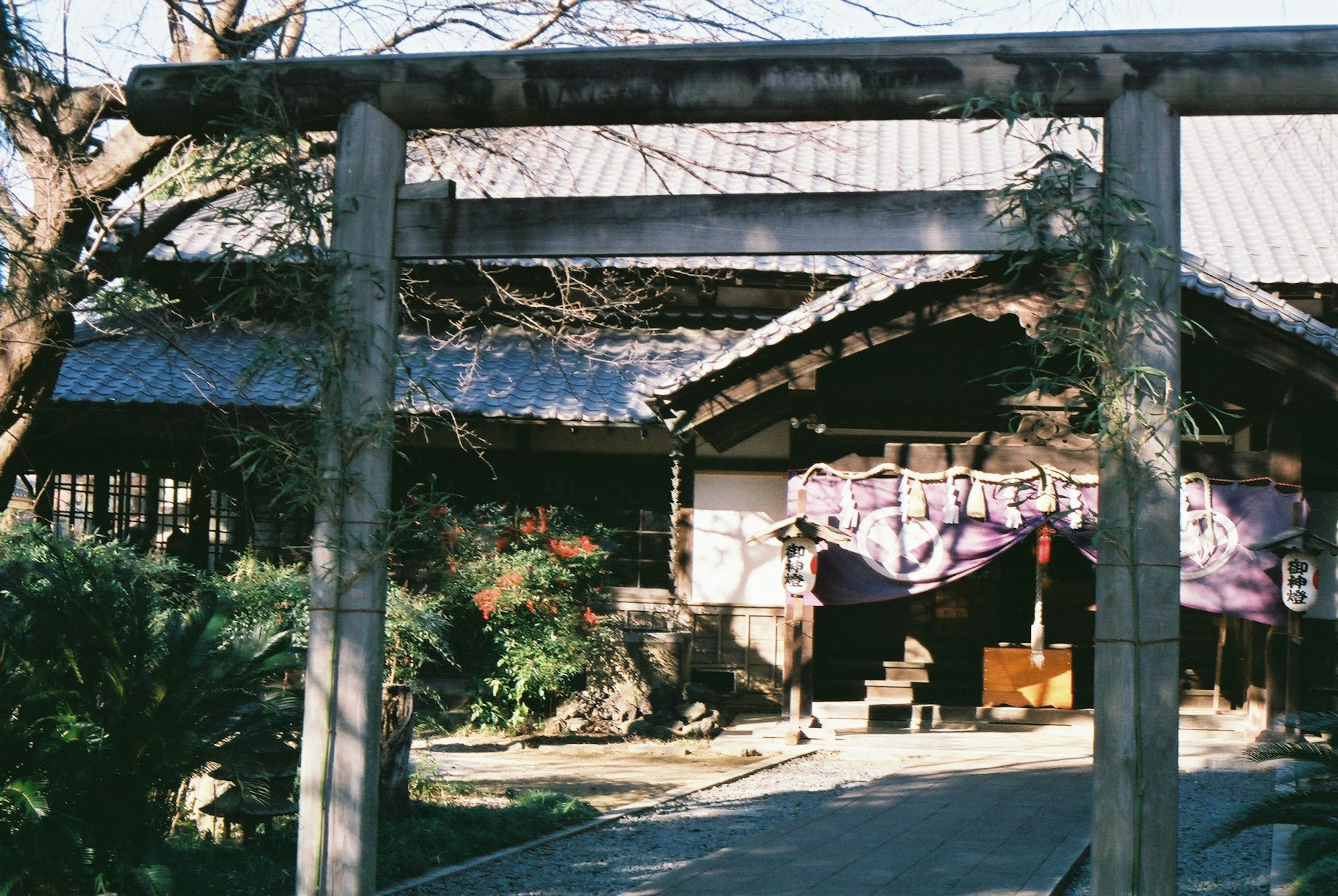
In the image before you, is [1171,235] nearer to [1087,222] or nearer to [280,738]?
[1087,222]

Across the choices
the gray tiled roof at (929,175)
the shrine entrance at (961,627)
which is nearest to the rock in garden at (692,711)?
the shrine entrance at (961,627)

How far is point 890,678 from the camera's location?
14.4 m

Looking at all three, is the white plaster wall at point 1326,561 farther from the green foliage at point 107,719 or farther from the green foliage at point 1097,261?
the green foliage at point 107,719

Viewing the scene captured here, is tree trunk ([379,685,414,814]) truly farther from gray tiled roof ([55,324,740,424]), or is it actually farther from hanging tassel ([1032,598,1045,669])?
hanging tassel ([1032,598,1045,669])

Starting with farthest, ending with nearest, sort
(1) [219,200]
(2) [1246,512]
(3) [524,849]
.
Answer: (2) [1246,512]
(1) [219,200]
(3) [524,849]

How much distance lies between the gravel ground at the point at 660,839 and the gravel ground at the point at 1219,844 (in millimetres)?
2258

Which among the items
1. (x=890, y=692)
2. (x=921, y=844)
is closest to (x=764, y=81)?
(x=921, y=844)

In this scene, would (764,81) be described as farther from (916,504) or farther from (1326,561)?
(1326,561)

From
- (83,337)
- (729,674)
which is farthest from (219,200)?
(729,674)

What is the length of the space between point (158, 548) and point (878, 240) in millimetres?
12895

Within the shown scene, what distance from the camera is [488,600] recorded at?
12953mm

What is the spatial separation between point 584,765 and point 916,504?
4102 millimetres

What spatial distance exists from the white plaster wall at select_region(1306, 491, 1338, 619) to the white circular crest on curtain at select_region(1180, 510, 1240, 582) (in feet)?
6.14

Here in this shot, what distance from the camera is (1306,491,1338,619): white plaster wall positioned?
539 inches
